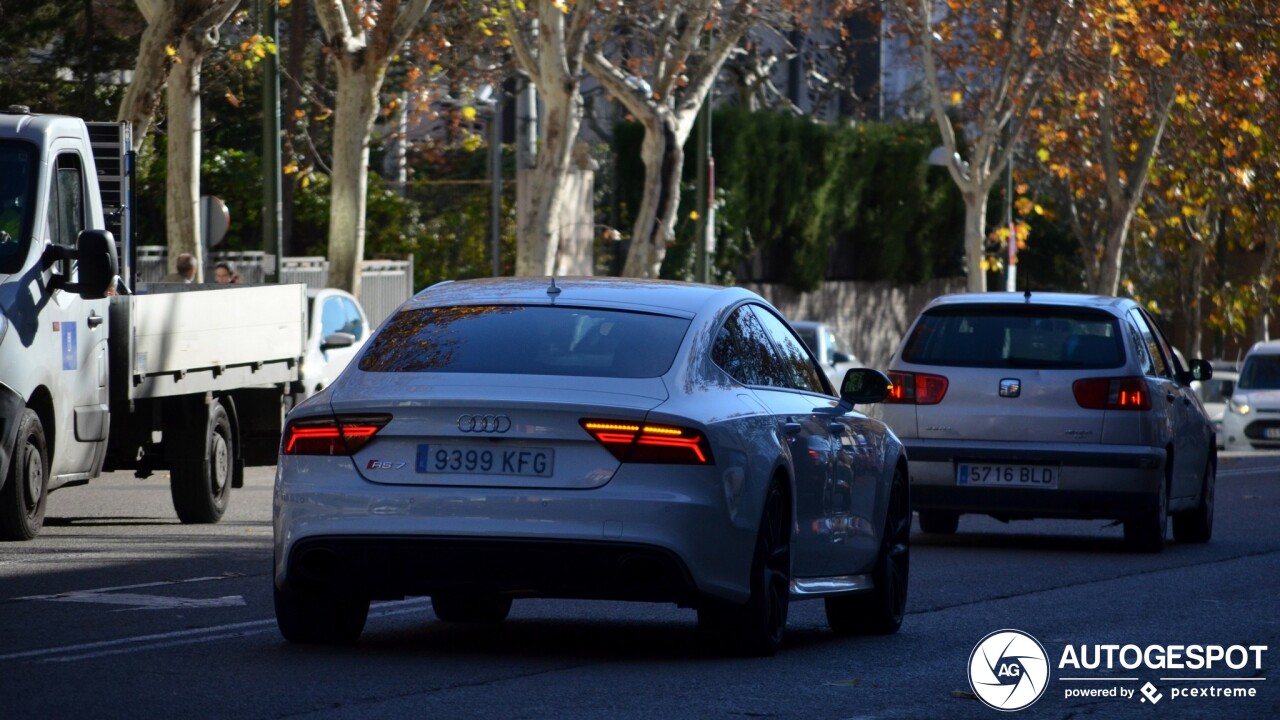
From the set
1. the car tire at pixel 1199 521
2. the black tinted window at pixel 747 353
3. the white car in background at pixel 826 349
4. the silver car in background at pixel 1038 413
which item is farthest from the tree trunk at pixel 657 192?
the black tinted window at pixel 747 353

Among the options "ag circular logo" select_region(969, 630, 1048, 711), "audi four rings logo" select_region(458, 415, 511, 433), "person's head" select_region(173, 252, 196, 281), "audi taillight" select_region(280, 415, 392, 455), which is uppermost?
"audi four rings logo" select_region(458, 415, 511, 433)

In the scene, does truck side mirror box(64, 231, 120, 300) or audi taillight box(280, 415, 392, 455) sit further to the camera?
truck side mirror box(64, 231, 120, 300)

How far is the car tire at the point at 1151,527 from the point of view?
14539 millimetres

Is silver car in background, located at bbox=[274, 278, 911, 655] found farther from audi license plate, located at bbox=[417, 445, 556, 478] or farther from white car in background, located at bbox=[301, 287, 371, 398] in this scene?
white car in background, located at bbox=[301, 287, 371, 398]

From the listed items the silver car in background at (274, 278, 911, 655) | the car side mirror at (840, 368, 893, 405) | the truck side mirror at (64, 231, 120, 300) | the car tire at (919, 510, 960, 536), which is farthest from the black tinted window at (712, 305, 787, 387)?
the car tire at (919, 510, 960, 536)

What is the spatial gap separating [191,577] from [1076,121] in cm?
3174

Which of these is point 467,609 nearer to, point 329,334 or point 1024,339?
point 1024,339

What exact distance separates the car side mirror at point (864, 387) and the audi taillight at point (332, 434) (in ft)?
8.18

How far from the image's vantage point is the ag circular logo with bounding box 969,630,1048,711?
26.3ft

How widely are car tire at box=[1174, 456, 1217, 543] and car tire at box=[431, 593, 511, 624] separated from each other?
716 cm

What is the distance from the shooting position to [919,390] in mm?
14844

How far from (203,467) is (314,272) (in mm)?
18986

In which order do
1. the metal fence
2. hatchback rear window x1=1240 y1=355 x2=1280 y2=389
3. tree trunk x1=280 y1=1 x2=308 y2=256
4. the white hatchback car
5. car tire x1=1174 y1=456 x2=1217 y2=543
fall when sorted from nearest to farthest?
car tire x1=1174 y1=456 x2=1217 y2=543 < the metal fence < the white hatchback car < hatchback rear window x1=1240 y1=355 x2=1280 y2=389 < tree trunk x1=280 y1=1 x2=308 y2=256

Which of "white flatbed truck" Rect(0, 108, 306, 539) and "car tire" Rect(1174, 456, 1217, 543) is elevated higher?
"white flatbed truck" Rect(0, 108, 306, 539)
